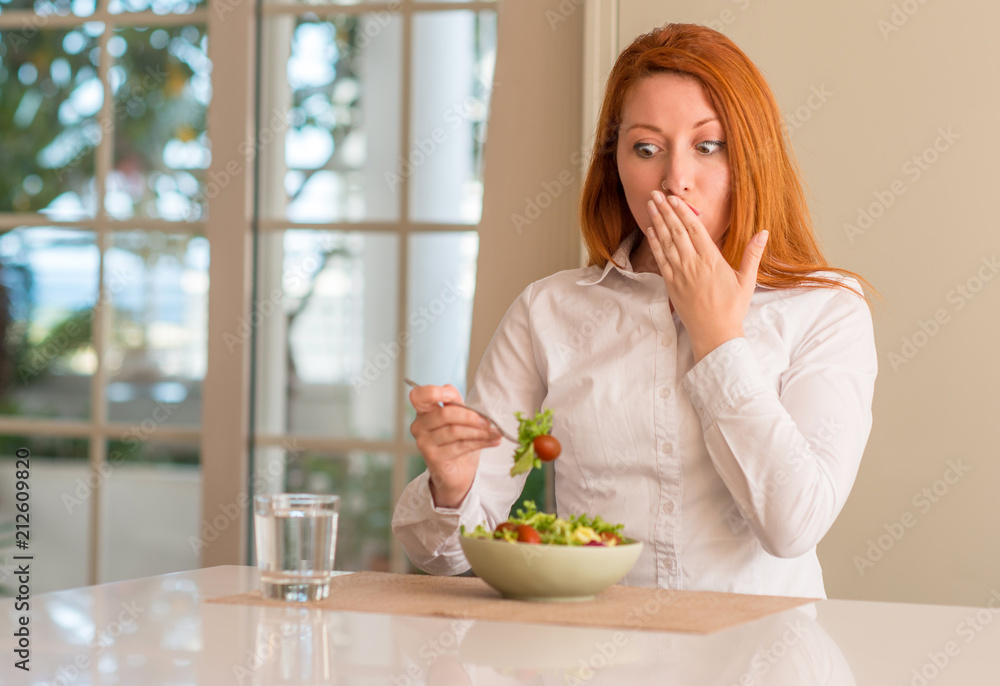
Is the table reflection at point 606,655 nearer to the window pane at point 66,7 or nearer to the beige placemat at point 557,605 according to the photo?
the beige placemat at point 557,605

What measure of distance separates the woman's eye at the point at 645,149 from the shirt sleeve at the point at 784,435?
35 centimetres

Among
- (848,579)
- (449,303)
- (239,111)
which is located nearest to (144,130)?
(239,111)

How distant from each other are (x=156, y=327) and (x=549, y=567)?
7.35 feet

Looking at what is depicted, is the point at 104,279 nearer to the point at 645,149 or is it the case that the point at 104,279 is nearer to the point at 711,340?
the point at 645,149

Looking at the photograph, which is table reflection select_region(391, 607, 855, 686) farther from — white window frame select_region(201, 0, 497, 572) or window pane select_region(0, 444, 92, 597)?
window pane select_region(0, 444, 92, 597)

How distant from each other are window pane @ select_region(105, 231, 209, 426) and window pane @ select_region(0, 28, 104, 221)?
0.78 feet

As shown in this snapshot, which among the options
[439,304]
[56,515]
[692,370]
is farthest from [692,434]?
[56,515]

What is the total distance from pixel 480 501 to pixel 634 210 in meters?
0.50

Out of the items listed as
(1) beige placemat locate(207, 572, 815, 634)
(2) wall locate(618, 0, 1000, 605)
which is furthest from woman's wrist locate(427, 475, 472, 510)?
(2) wall locate(618, 0, 1000, 605)

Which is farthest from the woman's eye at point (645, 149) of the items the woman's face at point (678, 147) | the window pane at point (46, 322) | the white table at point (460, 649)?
the window pane at point (46, 322)

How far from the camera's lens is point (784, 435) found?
1.25 metres

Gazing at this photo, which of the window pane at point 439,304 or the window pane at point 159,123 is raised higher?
the window pane at point 159,123

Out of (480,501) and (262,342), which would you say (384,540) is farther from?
(480,501)

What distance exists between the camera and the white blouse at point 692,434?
1.28 m
